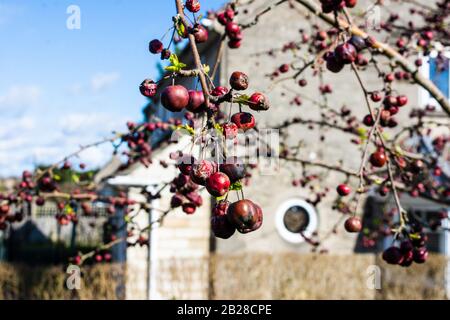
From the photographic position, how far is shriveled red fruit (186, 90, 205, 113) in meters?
1.75

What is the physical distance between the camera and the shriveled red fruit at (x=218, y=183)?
164 centimetres

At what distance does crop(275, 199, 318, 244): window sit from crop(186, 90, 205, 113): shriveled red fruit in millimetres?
10070

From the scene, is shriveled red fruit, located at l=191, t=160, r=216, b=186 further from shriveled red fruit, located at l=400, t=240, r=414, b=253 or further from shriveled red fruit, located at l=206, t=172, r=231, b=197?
shriveled red fruit, located at l=400, t=240, r=414, b=253

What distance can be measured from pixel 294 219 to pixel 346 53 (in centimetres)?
945

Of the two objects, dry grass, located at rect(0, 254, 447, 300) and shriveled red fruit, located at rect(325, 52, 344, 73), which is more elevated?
shriveled red fruit, located at rect(325, 52, 344, 73)

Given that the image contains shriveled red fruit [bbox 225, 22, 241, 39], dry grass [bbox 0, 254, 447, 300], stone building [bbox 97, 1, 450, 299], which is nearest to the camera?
shriveled red fruit [bbox 225, 22, 241, 39]

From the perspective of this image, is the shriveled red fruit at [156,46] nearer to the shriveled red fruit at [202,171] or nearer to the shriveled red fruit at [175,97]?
the shriveled red fruit at [175,97]

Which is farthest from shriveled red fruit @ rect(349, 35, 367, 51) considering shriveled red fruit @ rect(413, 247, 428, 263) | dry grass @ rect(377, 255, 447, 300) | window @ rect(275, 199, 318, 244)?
window @ rect(275, 199, 318, 244)

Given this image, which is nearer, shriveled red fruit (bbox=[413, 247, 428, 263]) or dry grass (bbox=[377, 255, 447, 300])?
shriveled red fruit (bbox=[413, 247, 428, 263])

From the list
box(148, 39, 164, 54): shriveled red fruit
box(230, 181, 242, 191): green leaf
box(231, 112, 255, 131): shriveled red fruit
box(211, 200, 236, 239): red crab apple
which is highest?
box(148, 39, 164, 54): shriveled red fruit

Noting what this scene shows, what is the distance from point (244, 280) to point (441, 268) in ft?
12.9

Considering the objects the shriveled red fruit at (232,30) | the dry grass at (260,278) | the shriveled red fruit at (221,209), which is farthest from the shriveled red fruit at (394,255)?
the dry grass at (260,278)
